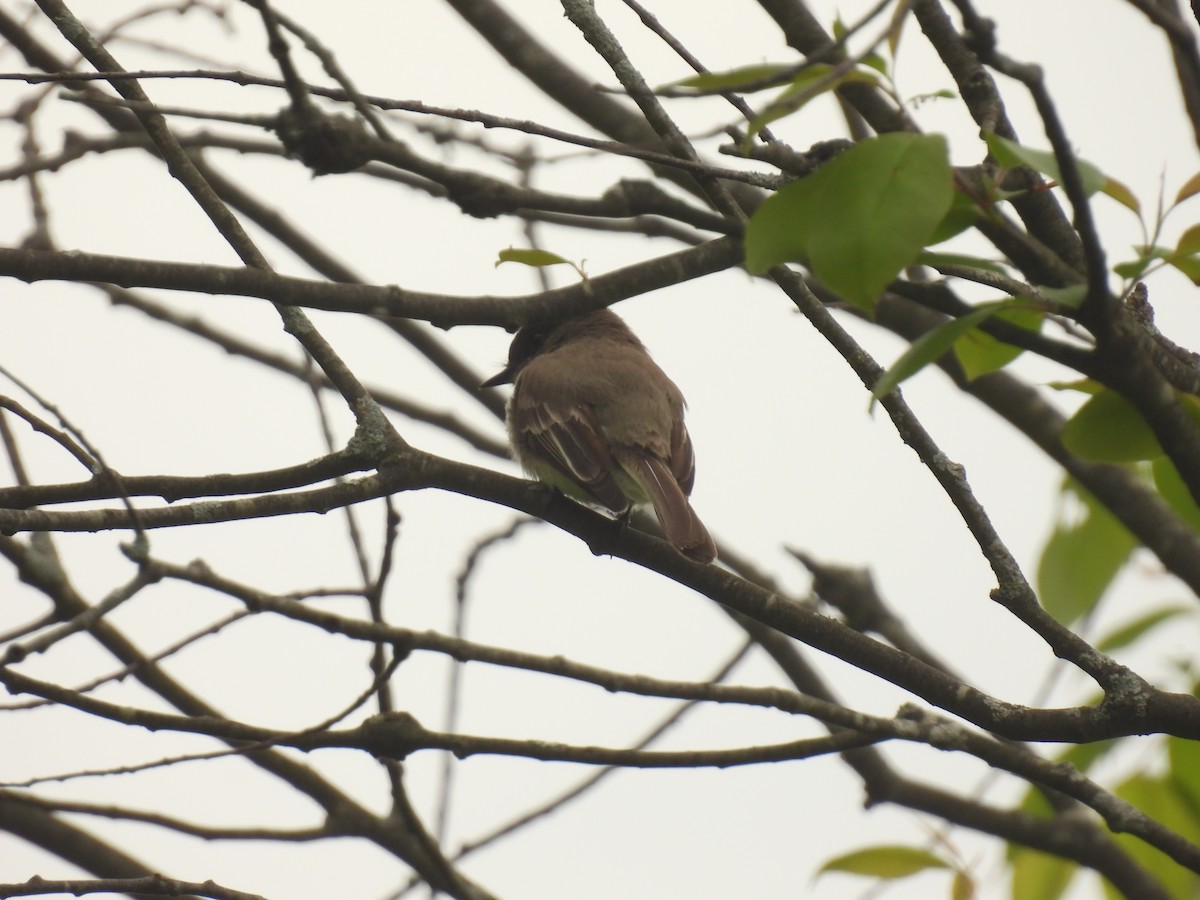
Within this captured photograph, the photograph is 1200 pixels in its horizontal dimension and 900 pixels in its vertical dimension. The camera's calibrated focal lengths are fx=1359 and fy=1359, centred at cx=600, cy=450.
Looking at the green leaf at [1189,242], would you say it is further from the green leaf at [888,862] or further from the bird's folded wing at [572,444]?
the bird's folded wing at [572,444]

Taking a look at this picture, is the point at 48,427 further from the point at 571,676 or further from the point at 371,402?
the point at 571,676

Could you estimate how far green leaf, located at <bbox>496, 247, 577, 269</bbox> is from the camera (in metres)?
2.91

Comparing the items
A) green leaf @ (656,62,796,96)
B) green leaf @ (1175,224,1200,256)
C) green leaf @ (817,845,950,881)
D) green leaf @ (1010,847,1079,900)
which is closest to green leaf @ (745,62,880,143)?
green leaf @ (656,62,796,96)

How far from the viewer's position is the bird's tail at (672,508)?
3709mm

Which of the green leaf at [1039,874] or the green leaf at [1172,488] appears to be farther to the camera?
the green leaf at [1039,874]

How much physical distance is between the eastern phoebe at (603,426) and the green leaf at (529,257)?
4.63 feet

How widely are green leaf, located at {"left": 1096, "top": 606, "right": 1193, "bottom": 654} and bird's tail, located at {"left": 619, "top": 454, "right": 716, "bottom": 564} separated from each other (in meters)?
1.33

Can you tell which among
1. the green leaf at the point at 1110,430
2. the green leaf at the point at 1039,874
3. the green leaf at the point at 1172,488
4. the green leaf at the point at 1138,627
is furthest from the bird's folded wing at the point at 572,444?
the green leaf at the point at 1110,430

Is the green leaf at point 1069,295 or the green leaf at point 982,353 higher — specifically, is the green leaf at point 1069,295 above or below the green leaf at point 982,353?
below

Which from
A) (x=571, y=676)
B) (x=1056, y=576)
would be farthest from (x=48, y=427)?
(x=1056, y=576)

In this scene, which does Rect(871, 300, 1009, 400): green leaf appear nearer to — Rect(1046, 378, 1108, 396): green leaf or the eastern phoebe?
Rect(1046, 378, 1108, 396): green leaf

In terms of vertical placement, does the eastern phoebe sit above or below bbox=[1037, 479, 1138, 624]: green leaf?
above

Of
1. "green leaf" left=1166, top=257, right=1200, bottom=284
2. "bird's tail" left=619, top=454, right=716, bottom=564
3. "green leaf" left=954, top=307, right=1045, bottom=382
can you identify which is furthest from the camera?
"bird's tail" left=619, top=454, right=716, bottom=564

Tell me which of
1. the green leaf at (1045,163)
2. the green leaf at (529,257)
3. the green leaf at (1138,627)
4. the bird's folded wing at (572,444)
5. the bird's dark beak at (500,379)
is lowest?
the green leaf at (1045,163)
